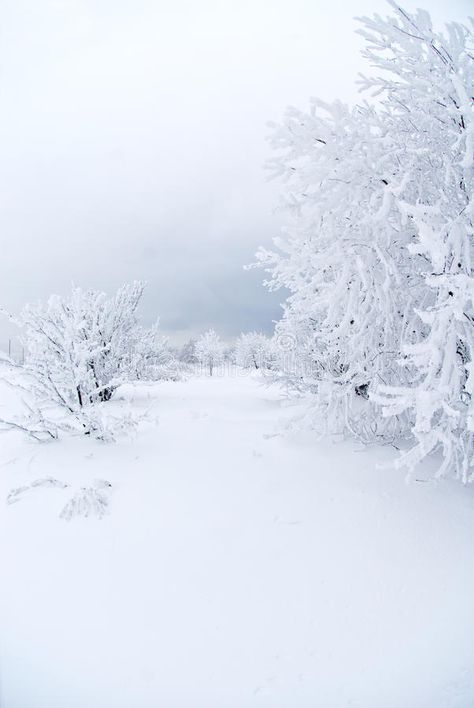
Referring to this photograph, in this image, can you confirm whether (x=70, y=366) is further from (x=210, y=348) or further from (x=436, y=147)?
(x=210, y=348)

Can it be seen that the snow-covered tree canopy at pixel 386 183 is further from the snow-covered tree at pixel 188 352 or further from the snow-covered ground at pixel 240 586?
the snow-covered tree at pixel 188 352

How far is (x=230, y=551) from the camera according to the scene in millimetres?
2854

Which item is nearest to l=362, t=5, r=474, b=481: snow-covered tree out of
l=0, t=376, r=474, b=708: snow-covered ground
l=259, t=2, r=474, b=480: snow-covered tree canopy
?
l=259, t=2, r=474, b=480: snow-covered tree canopy

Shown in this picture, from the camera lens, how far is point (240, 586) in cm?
259

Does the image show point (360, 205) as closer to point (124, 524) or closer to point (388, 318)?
point (388, 318)

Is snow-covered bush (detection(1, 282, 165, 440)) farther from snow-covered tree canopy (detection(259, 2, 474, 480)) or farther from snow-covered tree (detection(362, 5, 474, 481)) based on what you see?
snow-covered tree (detection(362, 5, 474, 481))

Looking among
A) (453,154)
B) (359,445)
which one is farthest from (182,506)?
(453,154)

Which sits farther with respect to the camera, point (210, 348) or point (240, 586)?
point (210, 348)

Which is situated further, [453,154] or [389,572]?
[453,154]

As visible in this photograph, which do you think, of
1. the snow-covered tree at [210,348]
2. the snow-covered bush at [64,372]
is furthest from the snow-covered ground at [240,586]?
the snow-covered tree at [210,348]

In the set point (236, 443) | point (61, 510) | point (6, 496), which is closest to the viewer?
point (61, 510)

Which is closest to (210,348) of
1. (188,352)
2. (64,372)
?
(188,352)

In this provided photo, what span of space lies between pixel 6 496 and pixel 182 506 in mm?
1710

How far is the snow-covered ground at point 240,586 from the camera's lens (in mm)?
2023
